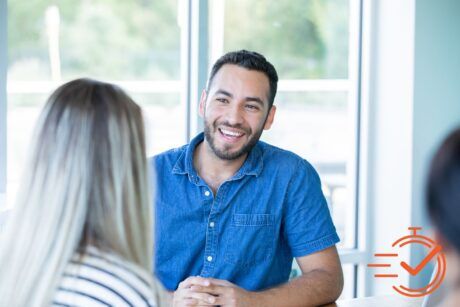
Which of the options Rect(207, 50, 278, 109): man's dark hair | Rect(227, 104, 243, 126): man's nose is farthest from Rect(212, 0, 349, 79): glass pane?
Rect(227, 104, 243, 126): man's nose

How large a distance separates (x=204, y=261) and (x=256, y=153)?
0.39 metres

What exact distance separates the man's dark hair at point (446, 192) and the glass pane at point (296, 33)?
2.86 m

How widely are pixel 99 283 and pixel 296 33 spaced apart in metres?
2.82

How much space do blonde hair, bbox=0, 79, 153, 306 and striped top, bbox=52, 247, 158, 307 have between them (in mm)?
18

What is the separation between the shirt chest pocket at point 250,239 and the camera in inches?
90.1

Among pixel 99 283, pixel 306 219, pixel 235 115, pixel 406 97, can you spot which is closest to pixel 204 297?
pixel 306 219

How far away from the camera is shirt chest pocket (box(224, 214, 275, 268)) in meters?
2.29

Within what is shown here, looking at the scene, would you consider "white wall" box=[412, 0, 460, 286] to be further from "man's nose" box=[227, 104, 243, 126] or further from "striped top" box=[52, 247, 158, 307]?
"striped top" box=[52, 247, 158, 307]

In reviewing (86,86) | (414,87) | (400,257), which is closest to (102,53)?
(414,87)

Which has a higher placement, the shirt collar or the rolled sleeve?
the shirt collar

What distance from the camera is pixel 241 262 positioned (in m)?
2.29

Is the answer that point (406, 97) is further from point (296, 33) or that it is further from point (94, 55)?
point (94, 55)

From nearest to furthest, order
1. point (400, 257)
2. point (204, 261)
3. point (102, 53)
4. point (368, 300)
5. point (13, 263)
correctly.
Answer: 1. point (13, 263)
2. point (368, 300)
3. point (204, 261)
4. point (102, 53)
5. point (400, 257)

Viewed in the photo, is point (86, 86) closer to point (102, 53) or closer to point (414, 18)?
point (102, 53)
